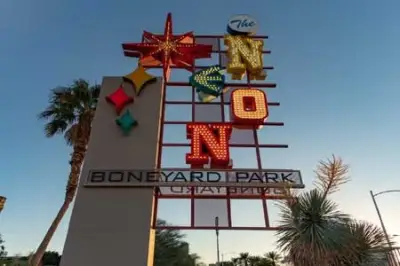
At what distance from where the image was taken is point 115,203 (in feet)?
39.5

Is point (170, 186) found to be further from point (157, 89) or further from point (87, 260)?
point (157, 89)

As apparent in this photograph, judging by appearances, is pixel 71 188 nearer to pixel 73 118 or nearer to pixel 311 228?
pixel 73 118

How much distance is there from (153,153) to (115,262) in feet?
15.2

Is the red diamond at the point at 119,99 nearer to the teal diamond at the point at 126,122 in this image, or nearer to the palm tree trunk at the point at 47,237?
the teal diamond at the point at 126,122

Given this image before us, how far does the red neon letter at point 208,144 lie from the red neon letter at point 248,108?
2.53 ft

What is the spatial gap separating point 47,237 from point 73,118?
23.4 feet

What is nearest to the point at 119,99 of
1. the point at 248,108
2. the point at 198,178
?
the point at 198,178

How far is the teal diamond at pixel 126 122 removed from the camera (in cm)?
1379

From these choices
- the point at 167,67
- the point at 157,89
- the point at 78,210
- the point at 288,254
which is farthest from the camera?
the point at 167,67

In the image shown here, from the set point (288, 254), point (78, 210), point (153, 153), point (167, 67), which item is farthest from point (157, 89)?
point (288, 254)

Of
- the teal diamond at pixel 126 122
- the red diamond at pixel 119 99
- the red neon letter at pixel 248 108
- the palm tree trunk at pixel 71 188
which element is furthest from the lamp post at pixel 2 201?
the red neon letter at pixel 248 108

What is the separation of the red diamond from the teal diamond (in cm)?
56

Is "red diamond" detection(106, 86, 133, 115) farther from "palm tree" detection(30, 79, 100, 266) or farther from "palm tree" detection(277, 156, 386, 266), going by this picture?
"palm tree" detection(277, 156, 386, 266)

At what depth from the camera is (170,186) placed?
12281 millimetres
